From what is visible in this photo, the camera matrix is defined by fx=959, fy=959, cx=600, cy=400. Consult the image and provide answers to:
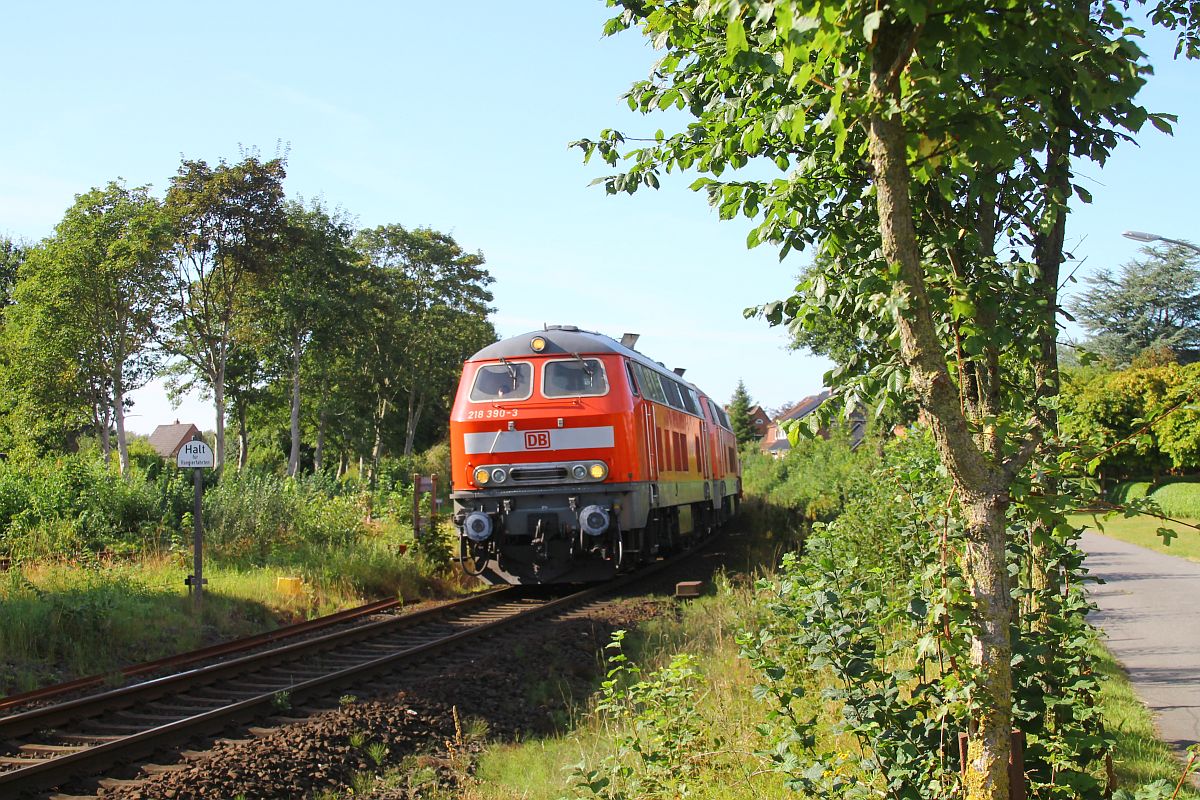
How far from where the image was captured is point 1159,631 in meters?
9.80

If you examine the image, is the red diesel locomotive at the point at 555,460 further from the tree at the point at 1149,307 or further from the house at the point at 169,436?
the house at the point at 169,436

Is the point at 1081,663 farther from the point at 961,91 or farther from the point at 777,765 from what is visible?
the point at 961,91

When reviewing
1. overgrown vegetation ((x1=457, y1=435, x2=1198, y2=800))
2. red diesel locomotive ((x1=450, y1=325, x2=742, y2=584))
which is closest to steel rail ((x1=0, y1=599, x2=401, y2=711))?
red diesel locomotive ((x1=450, y1=325, x2=742, y2=584))

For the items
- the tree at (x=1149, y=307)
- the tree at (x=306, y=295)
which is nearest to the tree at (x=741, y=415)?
the tree at (x=1149, y=307)

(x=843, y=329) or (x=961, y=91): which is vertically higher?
(x=961, y=91)

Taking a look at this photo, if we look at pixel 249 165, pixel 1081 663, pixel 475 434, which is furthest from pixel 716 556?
pixel 249 165

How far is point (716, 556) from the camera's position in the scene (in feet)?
63.7

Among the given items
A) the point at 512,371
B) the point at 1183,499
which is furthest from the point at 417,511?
the point at 1183,499

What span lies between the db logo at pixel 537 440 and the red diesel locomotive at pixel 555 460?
0.01 m

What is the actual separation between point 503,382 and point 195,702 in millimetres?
6736

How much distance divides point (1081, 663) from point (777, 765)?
4.87ft

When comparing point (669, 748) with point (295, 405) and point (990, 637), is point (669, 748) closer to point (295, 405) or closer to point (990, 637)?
point (990, 637)

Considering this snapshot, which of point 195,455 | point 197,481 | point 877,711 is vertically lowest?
point 877,711

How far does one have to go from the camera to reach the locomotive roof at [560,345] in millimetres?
13562
